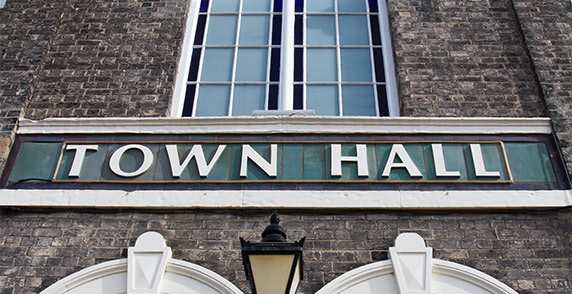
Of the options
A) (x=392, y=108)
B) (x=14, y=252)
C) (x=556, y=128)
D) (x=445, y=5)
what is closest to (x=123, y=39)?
(x=14, y=252)

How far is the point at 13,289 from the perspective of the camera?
5.03 m

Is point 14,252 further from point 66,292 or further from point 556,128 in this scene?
point 556,128

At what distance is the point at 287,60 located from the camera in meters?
6.92

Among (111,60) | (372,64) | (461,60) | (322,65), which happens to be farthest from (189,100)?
(461,60)

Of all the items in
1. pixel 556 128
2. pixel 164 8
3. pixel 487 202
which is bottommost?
pixel 487 202

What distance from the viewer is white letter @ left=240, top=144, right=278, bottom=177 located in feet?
18.4

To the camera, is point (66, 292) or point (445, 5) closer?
point (66, 292)

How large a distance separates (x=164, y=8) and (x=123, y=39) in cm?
69

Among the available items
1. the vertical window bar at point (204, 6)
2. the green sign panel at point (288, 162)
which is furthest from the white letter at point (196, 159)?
the vertical window bar at point (204, 6)

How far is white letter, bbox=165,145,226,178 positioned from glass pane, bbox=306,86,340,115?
1.32m

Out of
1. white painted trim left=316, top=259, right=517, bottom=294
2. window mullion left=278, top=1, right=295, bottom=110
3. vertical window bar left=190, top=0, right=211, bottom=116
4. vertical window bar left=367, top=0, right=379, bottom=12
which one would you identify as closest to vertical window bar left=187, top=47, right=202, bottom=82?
vertical window bar left=190, top=0, right=211, bottom=116

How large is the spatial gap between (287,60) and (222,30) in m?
1.08

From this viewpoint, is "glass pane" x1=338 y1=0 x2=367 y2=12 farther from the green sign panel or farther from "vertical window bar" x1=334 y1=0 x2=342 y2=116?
the green sign panel

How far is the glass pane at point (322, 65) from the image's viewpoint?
6887 mm
